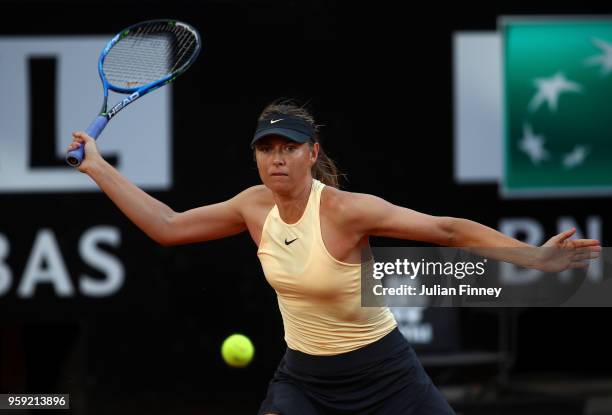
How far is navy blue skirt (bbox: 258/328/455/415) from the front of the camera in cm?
372

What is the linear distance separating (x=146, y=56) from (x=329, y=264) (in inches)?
57.7

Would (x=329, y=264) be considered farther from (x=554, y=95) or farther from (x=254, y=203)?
(x=554, y=95)

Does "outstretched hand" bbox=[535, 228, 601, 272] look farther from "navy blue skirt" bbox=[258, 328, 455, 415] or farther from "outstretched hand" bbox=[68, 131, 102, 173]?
"outstretched hand" bbox=[68, 131, 102, 173]

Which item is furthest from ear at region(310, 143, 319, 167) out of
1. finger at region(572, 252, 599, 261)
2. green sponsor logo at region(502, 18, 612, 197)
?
green sponsor logo at region(502, 18, 612, 197)

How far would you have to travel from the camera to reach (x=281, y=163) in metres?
3.67

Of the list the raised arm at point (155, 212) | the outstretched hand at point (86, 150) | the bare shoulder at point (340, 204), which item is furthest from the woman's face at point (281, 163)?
the outstretched hand at point (86, 150)

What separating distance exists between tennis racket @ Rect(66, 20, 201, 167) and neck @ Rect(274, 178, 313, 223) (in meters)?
0.89

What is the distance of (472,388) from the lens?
678 centimetres

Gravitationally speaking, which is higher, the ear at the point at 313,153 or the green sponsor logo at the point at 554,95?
the green sponsor logo at the point at 554,95

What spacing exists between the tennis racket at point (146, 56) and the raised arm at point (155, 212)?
53 cm

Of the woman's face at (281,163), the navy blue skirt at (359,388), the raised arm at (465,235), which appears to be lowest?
the navy blue skirt at (359,388)

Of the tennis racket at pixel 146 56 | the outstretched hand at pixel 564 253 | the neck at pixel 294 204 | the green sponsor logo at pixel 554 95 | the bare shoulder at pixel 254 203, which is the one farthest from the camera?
the green sponsor logo at pixel 554 95

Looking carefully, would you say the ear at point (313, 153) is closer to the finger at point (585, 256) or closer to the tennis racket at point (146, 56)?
the tennis racket at point (146, 56)

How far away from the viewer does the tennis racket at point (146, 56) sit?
444 cm
